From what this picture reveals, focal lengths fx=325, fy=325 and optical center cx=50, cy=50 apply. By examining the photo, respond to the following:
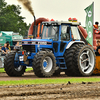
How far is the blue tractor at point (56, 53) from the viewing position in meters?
14.1

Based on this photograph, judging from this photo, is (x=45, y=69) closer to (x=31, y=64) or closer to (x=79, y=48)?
(x=31, y=64)

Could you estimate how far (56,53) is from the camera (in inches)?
588

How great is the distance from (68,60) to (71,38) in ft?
4.22

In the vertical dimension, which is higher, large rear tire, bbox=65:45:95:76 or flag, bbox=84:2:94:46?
flag, bbox=84:2:94:46

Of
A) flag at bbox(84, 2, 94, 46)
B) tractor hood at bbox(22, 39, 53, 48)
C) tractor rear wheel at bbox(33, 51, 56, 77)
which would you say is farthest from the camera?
flag at bbox(84, 2, 94, 46)

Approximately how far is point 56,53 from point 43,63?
140 cm

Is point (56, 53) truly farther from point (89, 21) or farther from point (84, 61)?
point (89, 21)

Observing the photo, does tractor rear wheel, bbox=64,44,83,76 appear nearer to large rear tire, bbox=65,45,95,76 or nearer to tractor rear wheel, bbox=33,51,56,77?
large rear tire, bbox=65,45,95,76

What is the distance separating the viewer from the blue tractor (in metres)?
14.1

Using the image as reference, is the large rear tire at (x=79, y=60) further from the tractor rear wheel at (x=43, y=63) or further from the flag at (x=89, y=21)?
the flag at (x=89, y=21)

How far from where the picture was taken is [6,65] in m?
14.2

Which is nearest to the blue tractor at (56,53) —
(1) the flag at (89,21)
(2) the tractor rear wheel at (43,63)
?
(2) the tractor rear wheel at (43,63)

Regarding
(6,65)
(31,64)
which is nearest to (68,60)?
(31,64)

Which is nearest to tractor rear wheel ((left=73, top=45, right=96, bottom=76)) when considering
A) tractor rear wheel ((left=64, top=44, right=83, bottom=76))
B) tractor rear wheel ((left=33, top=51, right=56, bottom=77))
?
tractor rear wheel ((left=64, top=44, right=83, bottom=76))
